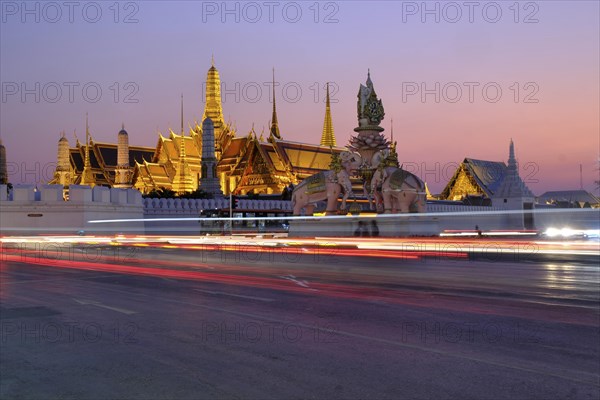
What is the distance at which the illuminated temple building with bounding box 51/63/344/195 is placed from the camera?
76375 mm

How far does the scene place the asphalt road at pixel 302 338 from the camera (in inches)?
224

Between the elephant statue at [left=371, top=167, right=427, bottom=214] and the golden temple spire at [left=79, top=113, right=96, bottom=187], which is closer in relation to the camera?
the elephant statue at [left=371, top=167, right=427, bottom=214]

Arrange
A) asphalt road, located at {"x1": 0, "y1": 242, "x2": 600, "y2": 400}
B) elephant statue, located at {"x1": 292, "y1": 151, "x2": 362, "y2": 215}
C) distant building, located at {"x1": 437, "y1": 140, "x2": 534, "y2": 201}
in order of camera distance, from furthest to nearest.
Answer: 1. distant building, located at {"x1": 437, "y1": 140, "x2": 534, "y2": 201}
2. elephant statue, located at {"x1": 292, "y1": 151, "x2": 362, "y2": 215}
3. asphalt road, located at {"x1": 0, "y1": 242, "x2": 600, "y2": 400}

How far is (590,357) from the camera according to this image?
6.62 metres

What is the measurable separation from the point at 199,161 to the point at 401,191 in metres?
56.7

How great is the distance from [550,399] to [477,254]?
18.9 m

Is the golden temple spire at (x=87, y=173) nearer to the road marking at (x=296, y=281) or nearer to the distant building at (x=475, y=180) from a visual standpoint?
the distant building at (x=475, y=180)

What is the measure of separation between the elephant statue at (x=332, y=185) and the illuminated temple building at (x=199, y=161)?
41.0 m

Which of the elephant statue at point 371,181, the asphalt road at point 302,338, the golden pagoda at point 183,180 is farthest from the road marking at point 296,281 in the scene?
the golden pagoda at point 183,180

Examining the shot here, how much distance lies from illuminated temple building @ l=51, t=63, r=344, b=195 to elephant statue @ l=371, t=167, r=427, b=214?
44.5 meters

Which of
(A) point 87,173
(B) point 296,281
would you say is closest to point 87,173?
(A) point 87,173

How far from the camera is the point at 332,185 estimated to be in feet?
106

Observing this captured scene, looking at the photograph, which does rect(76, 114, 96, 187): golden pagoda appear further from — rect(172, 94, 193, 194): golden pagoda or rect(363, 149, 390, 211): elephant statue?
rect(363, 149, 390, 211): elephant statue

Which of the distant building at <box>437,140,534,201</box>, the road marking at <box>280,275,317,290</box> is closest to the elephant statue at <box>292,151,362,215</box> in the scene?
the road marking at <box>280,275,317,290</box>
